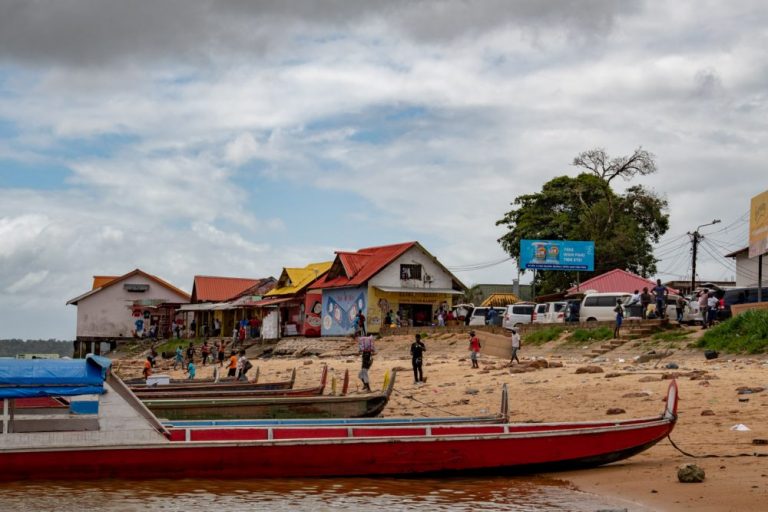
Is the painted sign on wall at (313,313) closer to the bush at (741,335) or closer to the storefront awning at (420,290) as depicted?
the storefront awning at (420,290)

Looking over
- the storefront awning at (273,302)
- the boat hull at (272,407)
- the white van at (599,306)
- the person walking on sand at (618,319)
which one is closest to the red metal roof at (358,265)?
the storefront awning at (273,302)

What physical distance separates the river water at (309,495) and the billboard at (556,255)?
1612 inches

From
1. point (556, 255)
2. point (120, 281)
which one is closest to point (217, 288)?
point (120, 281)

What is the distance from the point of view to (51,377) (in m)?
12.9

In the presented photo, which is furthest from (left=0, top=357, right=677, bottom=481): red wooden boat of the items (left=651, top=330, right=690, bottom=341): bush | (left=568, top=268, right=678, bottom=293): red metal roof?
(left=568, top=268, right=678, bottom=293): red metal roof

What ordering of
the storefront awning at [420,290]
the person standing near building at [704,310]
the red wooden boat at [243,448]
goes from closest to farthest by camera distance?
the red wooden boat at [243,448] → the person standing near building at [704,310] → the storefront awning at [420,290]

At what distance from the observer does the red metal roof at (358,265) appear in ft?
164

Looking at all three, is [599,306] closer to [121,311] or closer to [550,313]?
[550,313]

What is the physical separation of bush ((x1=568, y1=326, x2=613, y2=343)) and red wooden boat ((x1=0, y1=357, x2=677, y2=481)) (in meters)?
19.1

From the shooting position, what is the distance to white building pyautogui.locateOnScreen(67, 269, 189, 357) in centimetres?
7169

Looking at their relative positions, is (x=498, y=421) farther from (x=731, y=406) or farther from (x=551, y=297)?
(x=551, y=297)

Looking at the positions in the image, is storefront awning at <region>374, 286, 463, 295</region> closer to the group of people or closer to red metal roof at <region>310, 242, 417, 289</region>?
red metal roof at <region>310, 242, 417, 289</region>

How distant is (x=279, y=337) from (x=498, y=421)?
1557 inches

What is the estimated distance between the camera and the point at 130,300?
72812mm
